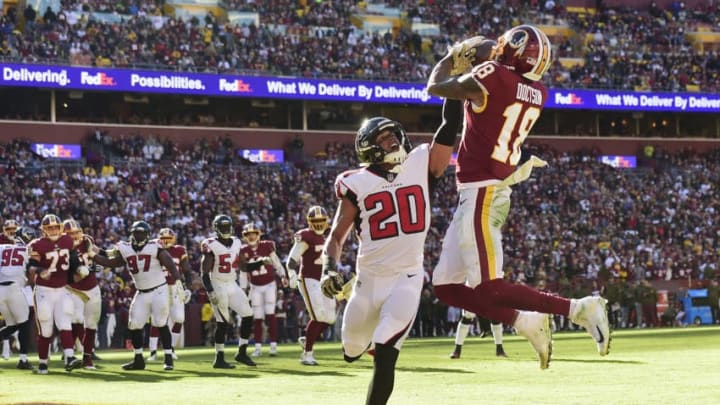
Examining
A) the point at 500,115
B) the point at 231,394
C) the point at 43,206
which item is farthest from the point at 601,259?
the point at 500,115

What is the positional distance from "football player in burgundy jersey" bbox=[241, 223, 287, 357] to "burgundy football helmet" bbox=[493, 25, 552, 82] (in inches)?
461

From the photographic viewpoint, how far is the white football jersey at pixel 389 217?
8938 millimetres

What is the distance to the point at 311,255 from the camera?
1923 centimetres

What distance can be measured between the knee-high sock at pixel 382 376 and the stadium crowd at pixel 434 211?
21.7 meters

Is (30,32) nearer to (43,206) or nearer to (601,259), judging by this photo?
(43,206)

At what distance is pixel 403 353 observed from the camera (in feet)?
70.4

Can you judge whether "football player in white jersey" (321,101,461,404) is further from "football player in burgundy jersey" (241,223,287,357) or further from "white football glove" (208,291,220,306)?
"football player in burgundy jersey" (241,223,287,357)

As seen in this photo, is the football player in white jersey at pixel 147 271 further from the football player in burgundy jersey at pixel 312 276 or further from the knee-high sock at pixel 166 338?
the football player in burgundy jersey at pixel 312 276

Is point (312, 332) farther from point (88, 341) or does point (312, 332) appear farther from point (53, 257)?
point (53, 257)

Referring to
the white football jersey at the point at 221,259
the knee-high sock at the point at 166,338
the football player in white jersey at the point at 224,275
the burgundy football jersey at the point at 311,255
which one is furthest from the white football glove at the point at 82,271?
the burgundy football jersey at the point at 311,255

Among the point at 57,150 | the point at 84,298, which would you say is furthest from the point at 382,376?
the point at 57,150

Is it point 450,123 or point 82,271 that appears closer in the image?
point 450,123

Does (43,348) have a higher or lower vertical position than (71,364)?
higher

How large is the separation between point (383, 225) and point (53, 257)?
33.7ft
